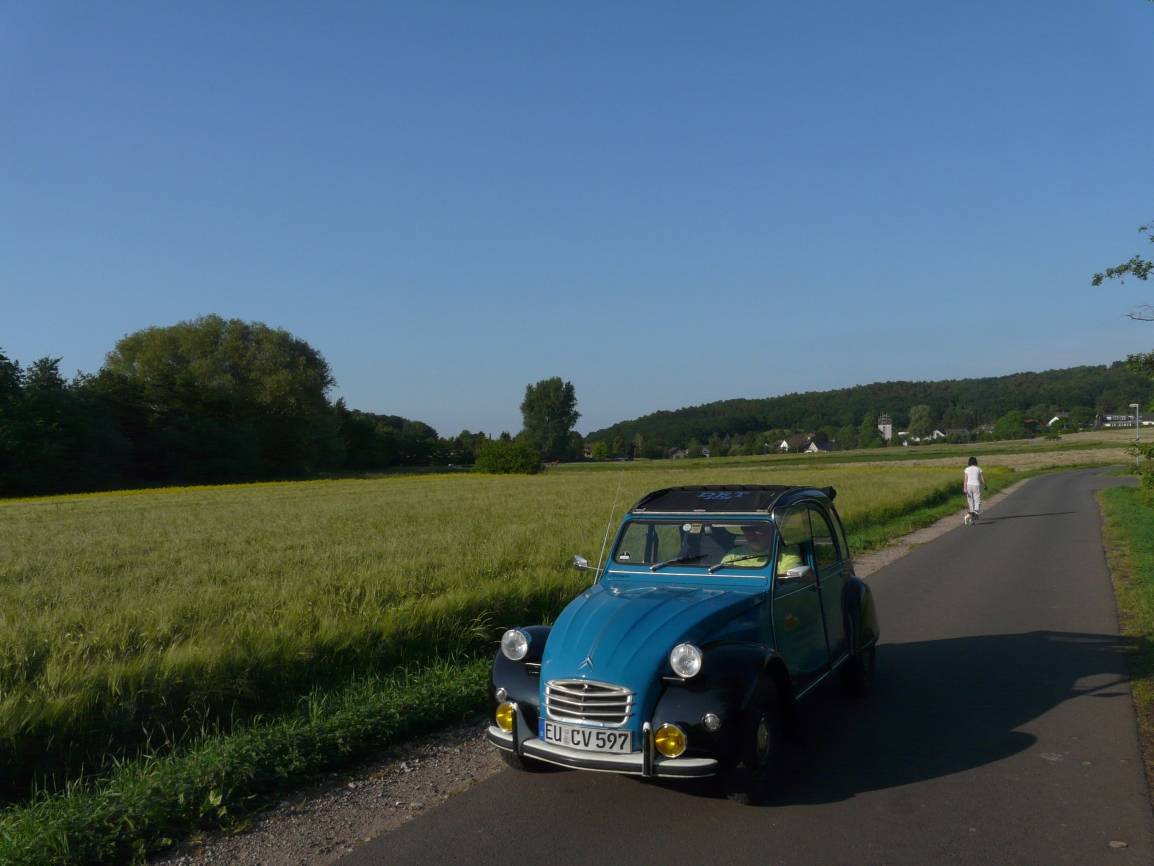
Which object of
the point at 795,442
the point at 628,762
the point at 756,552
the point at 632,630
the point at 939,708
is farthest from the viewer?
the point at 795,442

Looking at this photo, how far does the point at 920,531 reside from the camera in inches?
846

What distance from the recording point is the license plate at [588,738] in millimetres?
4602

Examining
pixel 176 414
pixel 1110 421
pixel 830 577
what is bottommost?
pixel 830 577

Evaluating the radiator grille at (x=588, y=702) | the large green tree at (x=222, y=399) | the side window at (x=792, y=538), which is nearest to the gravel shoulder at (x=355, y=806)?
the radiator grille at (x=588, y=702)

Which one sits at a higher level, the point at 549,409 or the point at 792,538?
the point at 549,409

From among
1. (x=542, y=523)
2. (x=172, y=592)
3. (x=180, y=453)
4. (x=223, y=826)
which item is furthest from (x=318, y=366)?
(x=223, y=826)

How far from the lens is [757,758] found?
15.6 feet

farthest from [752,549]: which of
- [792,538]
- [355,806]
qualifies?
[355,806]

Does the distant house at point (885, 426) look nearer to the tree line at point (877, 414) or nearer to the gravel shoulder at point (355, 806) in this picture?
the tree line at point (877, 414)

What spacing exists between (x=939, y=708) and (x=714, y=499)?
7.61ft

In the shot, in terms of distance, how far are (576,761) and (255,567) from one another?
8596 millimetres

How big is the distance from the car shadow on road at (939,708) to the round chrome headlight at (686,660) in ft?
2.18

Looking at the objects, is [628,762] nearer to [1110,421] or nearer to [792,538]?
[792,538]

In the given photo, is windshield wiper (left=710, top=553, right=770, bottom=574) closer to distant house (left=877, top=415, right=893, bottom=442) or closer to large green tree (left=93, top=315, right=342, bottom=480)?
large green tree (left=93, top=315, right=342, bottom=480)
